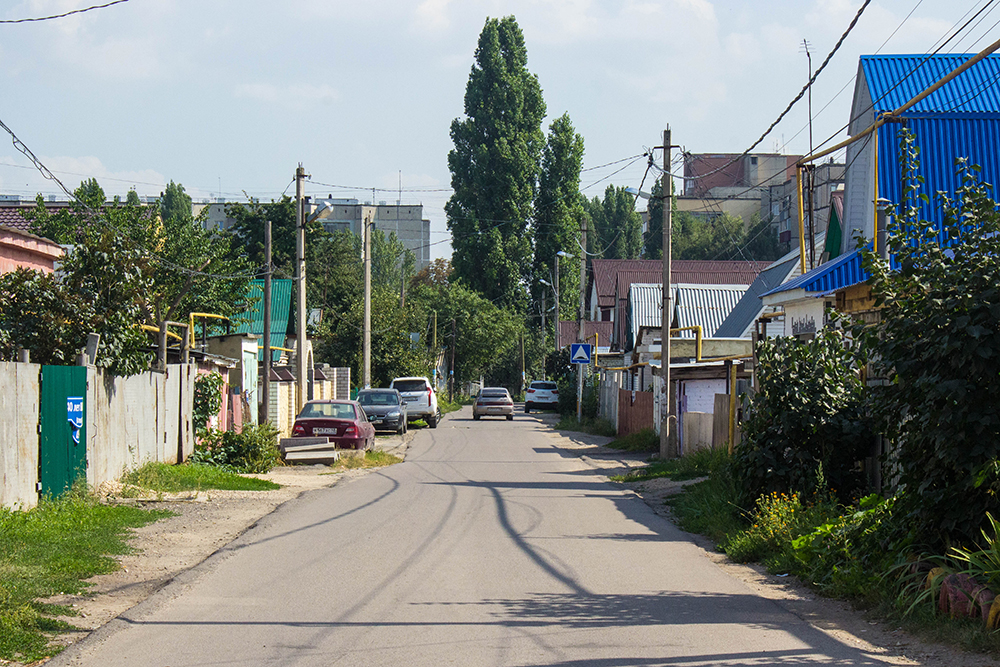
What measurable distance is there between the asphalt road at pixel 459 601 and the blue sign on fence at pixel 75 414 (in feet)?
9.32

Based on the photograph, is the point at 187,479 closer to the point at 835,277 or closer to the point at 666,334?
the point at 666,334

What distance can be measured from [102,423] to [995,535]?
1173 cm

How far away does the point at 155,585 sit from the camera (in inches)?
340

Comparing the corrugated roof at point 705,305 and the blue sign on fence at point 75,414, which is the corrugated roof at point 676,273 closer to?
the corrugated roof at point 705,305

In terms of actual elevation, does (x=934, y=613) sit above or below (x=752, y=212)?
below

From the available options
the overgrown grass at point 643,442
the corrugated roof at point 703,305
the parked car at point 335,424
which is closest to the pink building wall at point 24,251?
the parked car at point 335,424

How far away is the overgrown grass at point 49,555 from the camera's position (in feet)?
21.8

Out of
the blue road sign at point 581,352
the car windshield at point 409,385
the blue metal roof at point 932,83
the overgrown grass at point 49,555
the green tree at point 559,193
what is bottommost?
the overgrown grass at point 49,555

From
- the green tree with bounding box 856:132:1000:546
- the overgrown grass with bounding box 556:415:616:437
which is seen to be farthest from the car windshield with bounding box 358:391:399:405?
the green tree with bounding box 856:132:1000:546

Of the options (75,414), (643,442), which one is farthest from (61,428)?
(643,442)

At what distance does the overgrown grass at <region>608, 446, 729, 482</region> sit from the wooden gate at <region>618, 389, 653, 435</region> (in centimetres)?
662

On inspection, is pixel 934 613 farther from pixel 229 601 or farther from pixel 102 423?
pixel 102 423

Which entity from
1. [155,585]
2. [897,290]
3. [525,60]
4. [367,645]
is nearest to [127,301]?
[155,585]

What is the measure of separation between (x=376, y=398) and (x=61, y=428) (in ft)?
64.7
